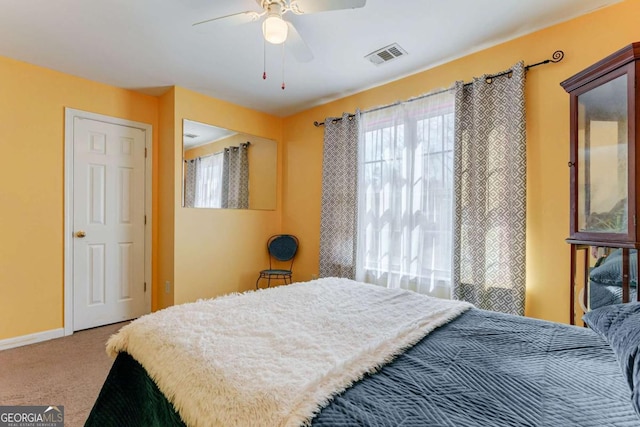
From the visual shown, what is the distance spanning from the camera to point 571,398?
2.48 ft

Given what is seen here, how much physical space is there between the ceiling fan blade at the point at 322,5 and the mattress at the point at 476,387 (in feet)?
5.48

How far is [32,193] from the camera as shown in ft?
9.05

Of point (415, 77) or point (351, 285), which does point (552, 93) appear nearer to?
point (415, 77)

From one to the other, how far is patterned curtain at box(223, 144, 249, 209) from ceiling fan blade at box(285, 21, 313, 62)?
194cm

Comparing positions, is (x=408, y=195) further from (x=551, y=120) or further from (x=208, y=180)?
(x=208, y=180)

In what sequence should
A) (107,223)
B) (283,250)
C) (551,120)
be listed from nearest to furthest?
(551,120) → (107,223) → (283,250)

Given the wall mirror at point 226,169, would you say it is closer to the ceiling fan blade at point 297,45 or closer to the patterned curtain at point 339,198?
the patterned curtain at point 339,198

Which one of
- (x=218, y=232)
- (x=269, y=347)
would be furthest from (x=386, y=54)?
(x=218, y=232)

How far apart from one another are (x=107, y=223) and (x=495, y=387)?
3655 millimetres

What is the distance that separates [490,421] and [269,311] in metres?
1.00

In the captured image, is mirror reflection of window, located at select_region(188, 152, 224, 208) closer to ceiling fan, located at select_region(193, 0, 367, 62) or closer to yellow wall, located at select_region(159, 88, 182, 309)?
yellow wall, located at select_region(159, 88, 182, 309)


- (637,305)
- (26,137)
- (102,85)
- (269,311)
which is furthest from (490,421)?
(102,85)

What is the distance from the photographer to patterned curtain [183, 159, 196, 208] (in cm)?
336

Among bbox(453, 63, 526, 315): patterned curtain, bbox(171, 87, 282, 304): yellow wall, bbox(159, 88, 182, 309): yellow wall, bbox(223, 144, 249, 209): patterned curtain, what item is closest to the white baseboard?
bbox(159, 88, 182, 309): yellow wall
